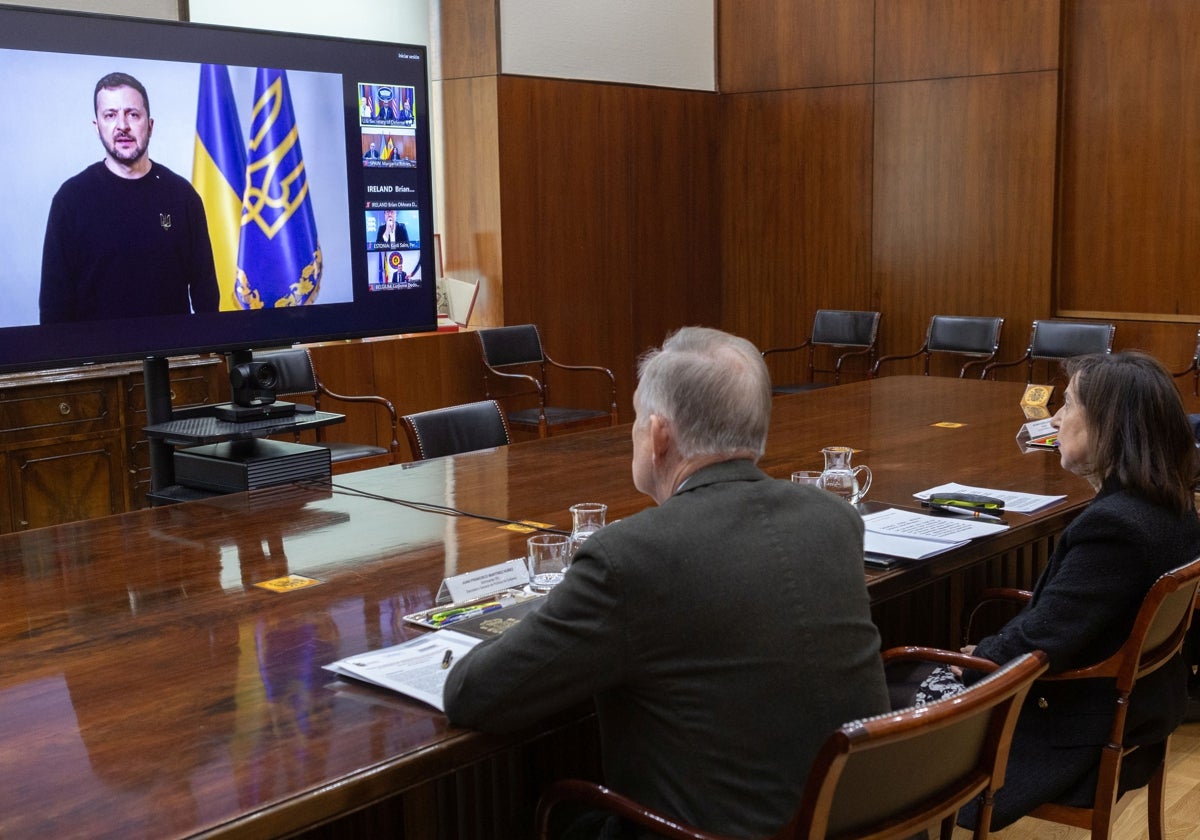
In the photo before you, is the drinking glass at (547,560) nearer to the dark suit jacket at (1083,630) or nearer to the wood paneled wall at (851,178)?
the dark suit jacket at (1083,630)

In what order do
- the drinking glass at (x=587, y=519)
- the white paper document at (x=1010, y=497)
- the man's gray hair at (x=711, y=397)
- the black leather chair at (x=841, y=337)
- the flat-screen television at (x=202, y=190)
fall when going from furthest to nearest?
1. the black leather chair at (x=841, y=337)
2. the flat-screen television at (x=202, y=190)
3. the white paper document at (x=1010, y=497)
4. the drinking glass at (x=587, y=519)
5. the man's gray hair at (x=711, y=397)

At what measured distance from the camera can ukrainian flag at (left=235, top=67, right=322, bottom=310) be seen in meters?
3.60

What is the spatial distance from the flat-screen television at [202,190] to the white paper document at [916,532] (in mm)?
1822

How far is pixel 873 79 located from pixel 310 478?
5234 millimetres

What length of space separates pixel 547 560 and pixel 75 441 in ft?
11.4

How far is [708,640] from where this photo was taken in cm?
163

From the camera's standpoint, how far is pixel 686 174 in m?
8.16

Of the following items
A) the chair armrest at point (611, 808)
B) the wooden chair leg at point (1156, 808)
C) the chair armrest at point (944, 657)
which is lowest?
the wooden chair leg at point (1156, 808)

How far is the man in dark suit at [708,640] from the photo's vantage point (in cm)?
160


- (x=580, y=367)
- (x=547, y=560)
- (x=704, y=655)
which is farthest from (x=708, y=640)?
(x=580, y=367)

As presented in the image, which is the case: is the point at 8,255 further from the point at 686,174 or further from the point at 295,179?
the point at 686,174

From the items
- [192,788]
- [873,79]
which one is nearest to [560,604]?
[192,788]

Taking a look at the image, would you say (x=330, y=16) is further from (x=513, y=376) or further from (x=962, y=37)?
(x=962, y=37)

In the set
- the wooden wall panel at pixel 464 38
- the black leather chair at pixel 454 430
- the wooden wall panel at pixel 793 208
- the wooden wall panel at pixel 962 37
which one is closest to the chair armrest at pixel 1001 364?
the wooden wall panel at pixel 793 208
